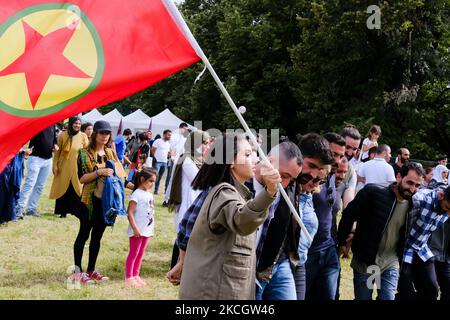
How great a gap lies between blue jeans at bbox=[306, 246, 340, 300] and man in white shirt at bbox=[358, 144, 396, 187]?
3.72m

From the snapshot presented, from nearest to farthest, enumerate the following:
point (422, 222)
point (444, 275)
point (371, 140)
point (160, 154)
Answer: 1. point (422, 222)
2. point (444, 275)
3. point (371, 140)
4. point (160, 154)

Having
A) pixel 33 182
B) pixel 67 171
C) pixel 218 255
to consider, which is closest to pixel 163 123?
pixel 33 182

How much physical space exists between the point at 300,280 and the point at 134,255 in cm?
272

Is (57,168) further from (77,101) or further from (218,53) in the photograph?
(218,53)

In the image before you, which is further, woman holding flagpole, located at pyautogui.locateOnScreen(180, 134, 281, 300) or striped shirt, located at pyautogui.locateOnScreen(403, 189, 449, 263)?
striped shirt, located at pyautogui.locateOnScreen(403, 189, 449, 263)

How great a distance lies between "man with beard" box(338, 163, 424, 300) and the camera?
518 centimetres

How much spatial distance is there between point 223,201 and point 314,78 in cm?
2680

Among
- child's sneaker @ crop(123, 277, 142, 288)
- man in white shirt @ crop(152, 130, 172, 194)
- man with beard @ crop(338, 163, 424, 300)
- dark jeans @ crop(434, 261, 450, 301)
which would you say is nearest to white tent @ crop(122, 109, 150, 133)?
man in white shirt @ crop(152, 130, 172, 194)

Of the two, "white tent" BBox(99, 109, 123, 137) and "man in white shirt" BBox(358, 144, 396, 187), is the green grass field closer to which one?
"man in white shirt" BBox(358, 144, 396, 187)

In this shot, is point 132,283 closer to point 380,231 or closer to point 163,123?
point 380,231

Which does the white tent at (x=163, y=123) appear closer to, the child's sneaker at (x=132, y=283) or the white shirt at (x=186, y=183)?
the child's sneaker at (x=132, y=283)

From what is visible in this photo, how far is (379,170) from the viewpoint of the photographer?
8422mm

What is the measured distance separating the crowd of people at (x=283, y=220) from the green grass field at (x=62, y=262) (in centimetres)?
30
